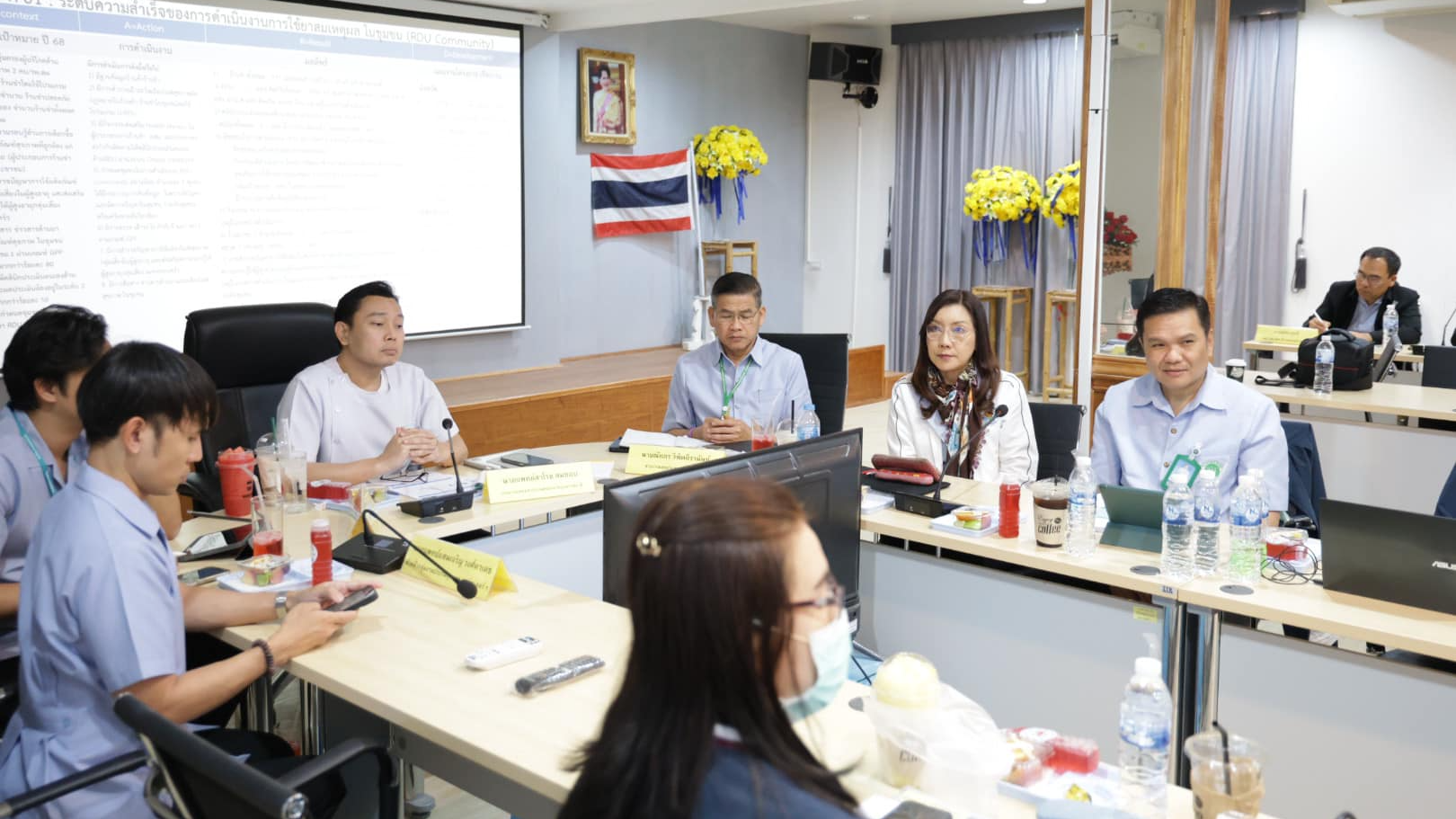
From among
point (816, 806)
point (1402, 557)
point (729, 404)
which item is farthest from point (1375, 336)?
point (816, 806)

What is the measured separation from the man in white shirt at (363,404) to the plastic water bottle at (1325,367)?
3.33 metres

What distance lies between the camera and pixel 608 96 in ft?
23.0

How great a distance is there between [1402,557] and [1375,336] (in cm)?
442

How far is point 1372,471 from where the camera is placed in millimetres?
4660

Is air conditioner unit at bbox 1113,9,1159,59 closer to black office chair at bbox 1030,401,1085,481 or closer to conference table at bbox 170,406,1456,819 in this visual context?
black office chair at bbox 1030,401,1085,481

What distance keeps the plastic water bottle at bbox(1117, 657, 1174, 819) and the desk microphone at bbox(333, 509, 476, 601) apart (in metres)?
1.35

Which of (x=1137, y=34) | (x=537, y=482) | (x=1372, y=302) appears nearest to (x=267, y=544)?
(x=537, y=482)

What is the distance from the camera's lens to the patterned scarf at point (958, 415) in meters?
3.35

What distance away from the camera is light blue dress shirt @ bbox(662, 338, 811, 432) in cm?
388

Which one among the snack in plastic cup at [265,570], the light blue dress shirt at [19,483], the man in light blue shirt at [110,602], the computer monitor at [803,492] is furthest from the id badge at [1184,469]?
the light blue dress shirt at [19,483]

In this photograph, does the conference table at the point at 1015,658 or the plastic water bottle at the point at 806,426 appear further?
the plastic water bottle at the point at 806,426

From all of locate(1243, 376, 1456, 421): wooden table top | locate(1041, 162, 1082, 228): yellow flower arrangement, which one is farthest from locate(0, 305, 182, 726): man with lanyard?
locate(1041, 162, 1082, 228): yellow flower arrangement

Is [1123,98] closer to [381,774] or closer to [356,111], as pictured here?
[356,111]

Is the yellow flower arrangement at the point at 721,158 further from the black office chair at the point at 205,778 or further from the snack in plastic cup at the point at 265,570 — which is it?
the black office chair at the point at 205,778
